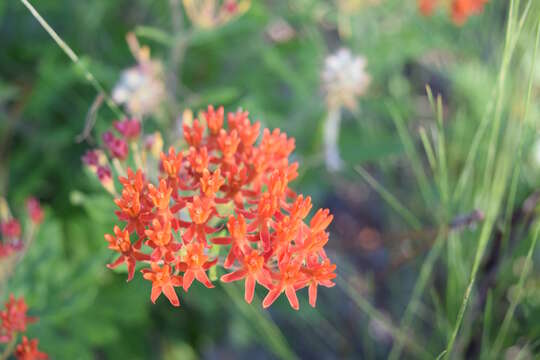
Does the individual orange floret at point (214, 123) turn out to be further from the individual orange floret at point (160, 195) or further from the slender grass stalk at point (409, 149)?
the slender grass stalk at point (409, 149)

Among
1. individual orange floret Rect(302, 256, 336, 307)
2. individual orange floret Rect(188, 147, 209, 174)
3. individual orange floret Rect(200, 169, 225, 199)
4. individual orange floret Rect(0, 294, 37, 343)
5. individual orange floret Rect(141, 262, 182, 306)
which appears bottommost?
individual orange floret Rect(302, 256, 336, 307)

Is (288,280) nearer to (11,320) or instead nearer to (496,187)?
(11,320)

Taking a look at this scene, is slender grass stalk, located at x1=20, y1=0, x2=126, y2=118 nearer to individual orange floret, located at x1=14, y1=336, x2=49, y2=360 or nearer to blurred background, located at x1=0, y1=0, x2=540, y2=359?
blurred background, located at x1=0, y1=0, x2=540, y2=359

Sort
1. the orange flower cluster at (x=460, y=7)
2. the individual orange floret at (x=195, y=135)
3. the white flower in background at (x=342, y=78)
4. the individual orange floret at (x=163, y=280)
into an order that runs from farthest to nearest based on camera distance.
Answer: the orange flower cluster at (x=460, y=7), the white flower in background at (x=342, y=78), the individual orange floret at (x=195, y=135), the individual orange floret at (x=163, y=280)

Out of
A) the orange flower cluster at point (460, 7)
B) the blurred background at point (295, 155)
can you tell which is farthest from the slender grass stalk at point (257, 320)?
the orange flower cluster at point (460, 7)

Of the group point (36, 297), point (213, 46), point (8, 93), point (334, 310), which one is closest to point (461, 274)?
point (334, 310)

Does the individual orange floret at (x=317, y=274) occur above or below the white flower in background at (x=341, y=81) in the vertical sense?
below

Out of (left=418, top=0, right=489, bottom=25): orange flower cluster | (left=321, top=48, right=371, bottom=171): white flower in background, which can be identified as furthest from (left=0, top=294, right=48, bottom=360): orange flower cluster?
(left=418, top=0, right=489, bottom=25): orange flower cluster

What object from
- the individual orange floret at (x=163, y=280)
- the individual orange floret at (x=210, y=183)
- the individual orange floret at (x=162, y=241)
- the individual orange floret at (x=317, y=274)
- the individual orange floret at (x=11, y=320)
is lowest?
the individual orange floret at (x=317, y=274)

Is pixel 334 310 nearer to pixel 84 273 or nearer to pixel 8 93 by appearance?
pixel 84 273

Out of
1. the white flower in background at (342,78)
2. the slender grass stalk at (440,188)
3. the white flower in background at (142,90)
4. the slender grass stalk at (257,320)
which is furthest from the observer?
the white flower in background at (342,78)
